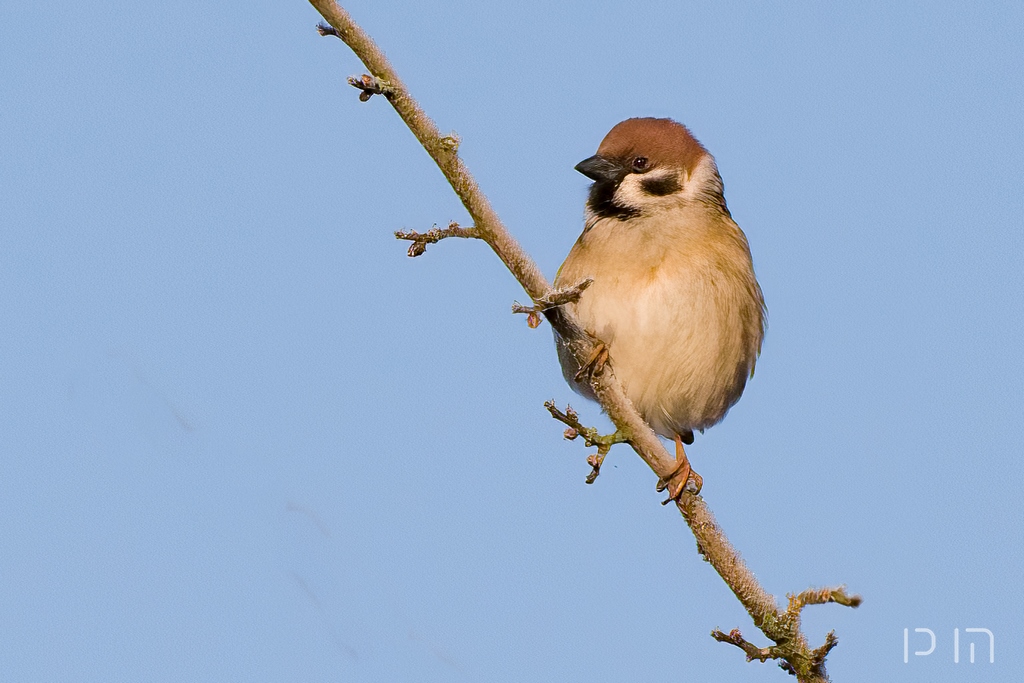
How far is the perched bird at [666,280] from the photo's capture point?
→ 587cm

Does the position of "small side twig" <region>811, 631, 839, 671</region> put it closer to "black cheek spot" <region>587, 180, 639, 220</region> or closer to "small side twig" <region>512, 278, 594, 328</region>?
"small side twig" <region>512, 278, 594, 328</region>

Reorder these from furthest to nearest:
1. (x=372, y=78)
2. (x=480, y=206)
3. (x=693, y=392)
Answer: (x=693, y=392), (x=480, y=206), (x=372, y=78)

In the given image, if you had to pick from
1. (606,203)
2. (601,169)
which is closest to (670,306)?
(606,203)

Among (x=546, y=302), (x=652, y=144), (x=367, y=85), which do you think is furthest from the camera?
(x=652, y=144)

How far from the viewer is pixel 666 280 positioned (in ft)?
19.3

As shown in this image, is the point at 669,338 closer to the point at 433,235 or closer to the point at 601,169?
the point at 601,169

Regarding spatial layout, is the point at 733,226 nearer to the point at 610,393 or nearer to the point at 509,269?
the point at 610,393

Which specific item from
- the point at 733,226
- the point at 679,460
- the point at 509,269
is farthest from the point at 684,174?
the point at 509,269

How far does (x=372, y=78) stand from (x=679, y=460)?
2.44 m

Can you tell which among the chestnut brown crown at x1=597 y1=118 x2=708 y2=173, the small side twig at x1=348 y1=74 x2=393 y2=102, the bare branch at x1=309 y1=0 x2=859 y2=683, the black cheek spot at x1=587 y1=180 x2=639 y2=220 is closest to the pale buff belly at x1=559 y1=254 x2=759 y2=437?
the black cheek spot at x1=587 y1=180 x2=639 y2=220

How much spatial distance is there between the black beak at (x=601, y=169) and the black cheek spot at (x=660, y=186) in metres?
0.14

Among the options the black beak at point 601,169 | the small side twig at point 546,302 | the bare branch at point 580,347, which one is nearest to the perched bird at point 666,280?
the black beak at point 601,169

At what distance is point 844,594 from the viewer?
382 cm

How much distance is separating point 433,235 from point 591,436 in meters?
1.16
